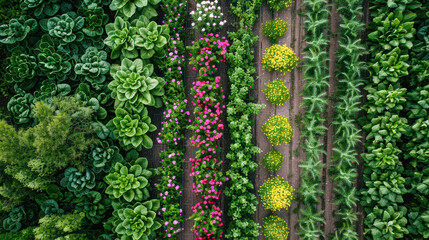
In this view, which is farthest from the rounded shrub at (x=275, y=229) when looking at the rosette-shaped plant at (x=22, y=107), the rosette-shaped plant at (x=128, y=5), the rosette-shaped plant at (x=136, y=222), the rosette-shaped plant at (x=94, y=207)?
the rosette-shaped plant at (x=22, y=107)

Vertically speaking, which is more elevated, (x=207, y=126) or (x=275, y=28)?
(x=275, y=28)

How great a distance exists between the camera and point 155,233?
10.4 meters

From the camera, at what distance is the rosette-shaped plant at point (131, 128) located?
1004 cm

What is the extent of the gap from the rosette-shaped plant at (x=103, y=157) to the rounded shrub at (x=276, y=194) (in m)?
6.07

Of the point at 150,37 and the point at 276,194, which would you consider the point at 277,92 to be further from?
the point at 150,37

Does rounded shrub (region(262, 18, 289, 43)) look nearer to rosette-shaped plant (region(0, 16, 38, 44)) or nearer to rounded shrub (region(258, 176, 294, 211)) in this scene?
rounded shrub (region(258, 176, 294, 211))

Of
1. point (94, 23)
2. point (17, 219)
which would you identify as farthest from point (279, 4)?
point (17, 219)

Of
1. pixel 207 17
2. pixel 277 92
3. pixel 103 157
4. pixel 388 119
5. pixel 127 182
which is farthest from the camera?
pixel 207 17

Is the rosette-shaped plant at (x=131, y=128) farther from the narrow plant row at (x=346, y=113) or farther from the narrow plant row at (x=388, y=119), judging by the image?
the narrow plant row at (x=388, y=119)

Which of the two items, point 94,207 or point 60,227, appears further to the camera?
point 94,207

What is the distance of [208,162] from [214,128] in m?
1.38

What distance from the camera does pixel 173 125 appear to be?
10430 mm

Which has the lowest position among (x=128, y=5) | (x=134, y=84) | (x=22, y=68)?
(x=134, y=84)

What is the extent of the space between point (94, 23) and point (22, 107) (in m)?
4.55
